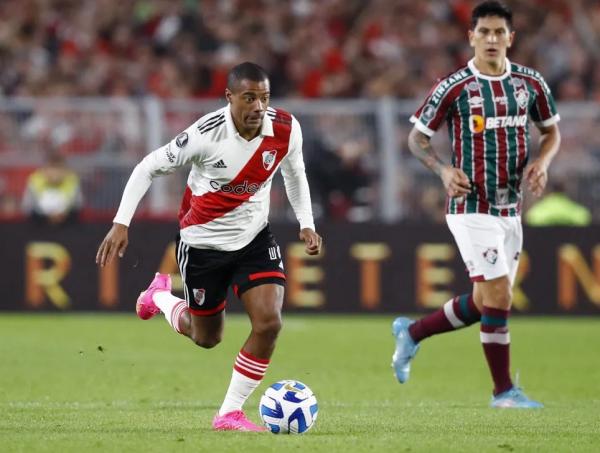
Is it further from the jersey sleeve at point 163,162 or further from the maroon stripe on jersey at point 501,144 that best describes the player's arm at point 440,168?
the jersey sleeve at point 163,162

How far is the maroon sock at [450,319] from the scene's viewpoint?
33.0 feet

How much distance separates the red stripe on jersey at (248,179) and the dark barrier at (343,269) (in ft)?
30.7

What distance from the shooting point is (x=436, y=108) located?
9648 millimetres

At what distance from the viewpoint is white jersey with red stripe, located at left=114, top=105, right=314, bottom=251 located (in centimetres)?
805

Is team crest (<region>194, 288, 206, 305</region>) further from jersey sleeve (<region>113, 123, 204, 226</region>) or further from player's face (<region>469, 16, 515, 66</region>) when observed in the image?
player's face (<region>469, 16, 515, 66</region>)

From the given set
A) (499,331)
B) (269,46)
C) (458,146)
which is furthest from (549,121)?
(269,46)

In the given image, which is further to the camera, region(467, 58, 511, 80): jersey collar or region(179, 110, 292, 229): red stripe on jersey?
region(467, 58, 511, 80): jersey collar

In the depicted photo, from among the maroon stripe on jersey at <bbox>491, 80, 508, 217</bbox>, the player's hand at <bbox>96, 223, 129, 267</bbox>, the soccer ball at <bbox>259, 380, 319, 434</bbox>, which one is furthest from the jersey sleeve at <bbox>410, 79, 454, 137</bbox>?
the player's hand at <bbox>96, 223, 129, 267</bbox>

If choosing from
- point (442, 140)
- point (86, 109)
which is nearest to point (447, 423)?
point (442, 140)

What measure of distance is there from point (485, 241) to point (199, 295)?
2.12 m

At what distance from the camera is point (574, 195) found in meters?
18.4

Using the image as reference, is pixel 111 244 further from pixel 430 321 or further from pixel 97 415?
Answer: pixel 430 321

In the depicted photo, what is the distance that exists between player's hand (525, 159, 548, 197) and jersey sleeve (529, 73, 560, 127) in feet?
1.69

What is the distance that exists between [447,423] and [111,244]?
7.40 ft
